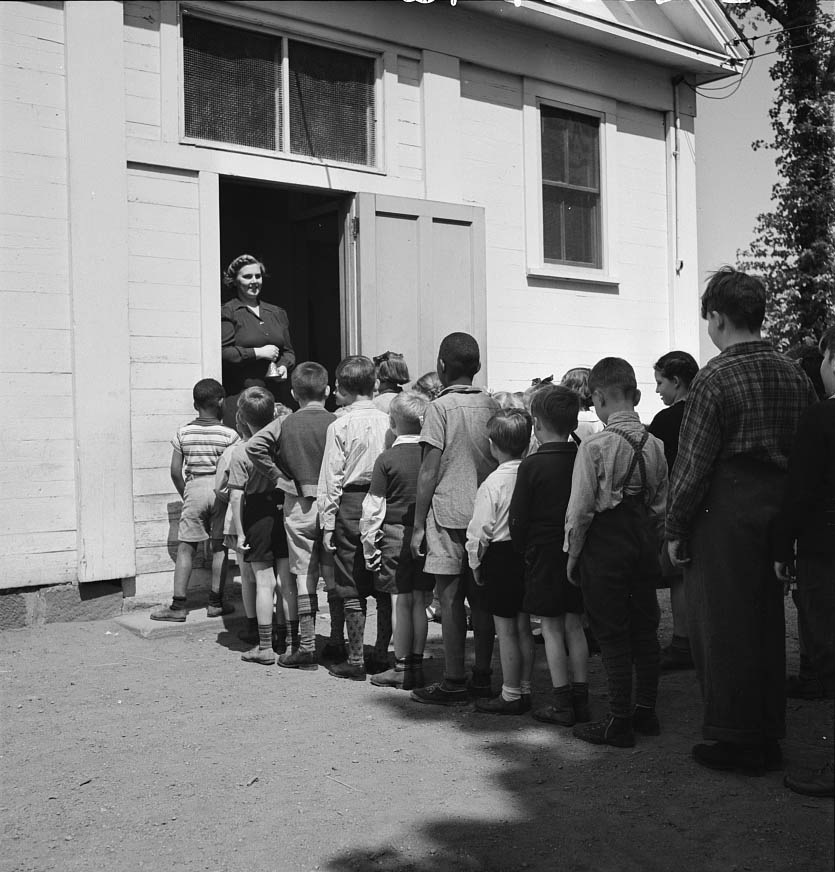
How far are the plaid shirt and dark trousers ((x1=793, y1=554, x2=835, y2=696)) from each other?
416mm

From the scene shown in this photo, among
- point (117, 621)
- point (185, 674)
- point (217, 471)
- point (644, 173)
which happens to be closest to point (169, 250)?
point (217, 471)

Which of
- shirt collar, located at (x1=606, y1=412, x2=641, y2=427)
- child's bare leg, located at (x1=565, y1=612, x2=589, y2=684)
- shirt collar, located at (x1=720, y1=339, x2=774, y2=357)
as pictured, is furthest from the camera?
child's bare leg, located at (x1=565, y1=612, x2=589, y2=684)

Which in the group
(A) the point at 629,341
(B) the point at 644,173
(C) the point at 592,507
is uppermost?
(B) the point at 644,173

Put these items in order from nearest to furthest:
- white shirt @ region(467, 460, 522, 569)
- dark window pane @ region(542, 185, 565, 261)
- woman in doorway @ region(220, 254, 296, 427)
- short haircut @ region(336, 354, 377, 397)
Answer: white shirt @ region(467, 460, 522, 569)
short haircut @ region(336, 354, 377, 397)
woman in doorway @ region(220, 254, 296, 427)
dark window pane @ region(542, 185, 565, 261)

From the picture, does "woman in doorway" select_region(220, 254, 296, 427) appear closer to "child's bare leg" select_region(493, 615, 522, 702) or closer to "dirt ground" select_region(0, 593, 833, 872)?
"dirt ground" select_region(0, 593, 833, 872)

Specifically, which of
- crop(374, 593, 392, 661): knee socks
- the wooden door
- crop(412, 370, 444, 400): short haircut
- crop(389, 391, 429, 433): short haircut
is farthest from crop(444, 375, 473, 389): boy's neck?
the wooden door

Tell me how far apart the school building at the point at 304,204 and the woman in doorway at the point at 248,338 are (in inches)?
10.3

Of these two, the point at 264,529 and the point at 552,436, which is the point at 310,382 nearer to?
the point at 264,529

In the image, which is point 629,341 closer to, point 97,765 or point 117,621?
point 117,621

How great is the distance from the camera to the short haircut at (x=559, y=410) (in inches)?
183

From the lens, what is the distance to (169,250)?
716 cm

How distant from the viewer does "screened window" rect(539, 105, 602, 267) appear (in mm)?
9516

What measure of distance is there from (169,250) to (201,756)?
157 inches

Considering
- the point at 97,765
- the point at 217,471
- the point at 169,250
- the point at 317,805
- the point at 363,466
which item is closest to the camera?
the point at 317,805
